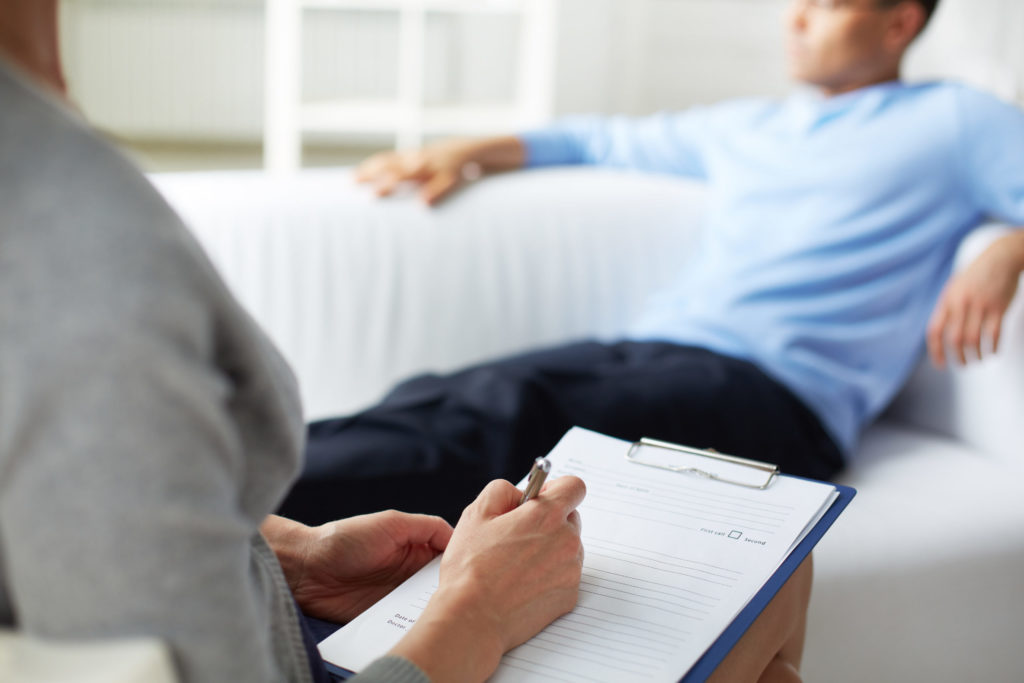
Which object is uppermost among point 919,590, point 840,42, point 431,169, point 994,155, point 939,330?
point 840,42

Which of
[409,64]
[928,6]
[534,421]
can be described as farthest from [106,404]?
[409,64]

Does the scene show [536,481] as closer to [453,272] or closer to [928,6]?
[453,272]

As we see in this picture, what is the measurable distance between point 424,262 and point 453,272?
0.17 feet

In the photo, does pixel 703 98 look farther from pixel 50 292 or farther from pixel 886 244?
pixel 50 292

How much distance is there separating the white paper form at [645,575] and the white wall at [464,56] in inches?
65.2

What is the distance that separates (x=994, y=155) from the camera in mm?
1513

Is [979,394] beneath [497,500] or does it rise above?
beneath

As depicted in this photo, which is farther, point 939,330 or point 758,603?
point 939,330

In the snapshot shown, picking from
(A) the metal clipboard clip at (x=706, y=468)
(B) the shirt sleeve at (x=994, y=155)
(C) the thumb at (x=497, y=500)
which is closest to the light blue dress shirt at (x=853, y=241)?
(B) the shirt sleeve at (x=994, y=155)

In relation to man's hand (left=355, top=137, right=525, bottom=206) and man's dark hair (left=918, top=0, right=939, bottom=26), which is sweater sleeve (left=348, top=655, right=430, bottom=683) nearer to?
man's hand (left=355, top=137, right=525, bottom=206)

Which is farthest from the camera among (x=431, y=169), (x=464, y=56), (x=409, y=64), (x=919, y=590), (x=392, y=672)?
(x=464, y=56)

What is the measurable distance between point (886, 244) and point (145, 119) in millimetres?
3779

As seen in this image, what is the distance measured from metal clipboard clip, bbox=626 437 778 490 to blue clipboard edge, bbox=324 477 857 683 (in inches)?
2.8

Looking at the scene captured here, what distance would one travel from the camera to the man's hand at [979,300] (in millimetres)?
1350
